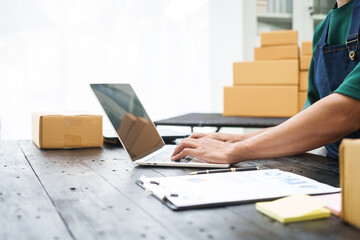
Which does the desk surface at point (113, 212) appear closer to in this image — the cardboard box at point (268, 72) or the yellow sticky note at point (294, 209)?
the yellow sticky note at point (294, 209)

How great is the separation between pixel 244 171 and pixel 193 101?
3373 millimetres

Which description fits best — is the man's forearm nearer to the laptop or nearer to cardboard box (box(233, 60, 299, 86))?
the laptop

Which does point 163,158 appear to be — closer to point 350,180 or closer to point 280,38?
point 350,180

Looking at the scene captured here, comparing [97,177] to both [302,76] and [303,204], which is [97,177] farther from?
[302,76]

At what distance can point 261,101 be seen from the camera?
308 cm

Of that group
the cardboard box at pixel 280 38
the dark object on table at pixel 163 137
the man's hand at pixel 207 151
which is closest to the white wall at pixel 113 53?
the cardboard box at pixel 280 38

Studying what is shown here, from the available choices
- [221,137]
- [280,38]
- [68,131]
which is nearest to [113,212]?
[221,137]

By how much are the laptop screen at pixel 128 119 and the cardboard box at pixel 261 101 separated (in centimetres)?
188

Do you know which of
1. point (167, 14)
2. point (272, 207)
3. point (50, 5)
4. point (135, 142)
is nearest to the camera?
point (272, 207)

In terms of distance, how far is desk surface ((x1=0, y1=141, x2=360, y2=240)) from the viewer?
1.73 ft

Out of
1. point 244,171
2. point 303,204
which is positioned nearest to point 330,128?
point 244,171

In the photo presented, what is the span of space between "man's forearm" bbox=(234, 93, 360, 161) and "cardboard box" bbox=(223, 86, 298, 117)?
6.86 feet

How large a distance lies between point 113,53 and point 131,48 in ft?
0.60

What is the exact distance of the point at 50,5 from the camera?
11.7ft
